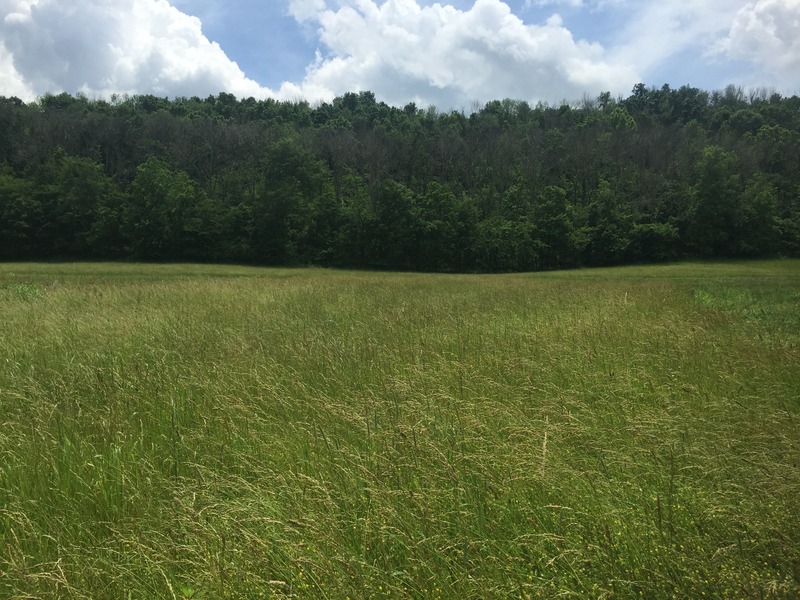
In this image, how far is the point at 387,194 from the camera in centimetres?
5866

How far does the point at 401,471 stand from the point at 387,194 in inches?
2251

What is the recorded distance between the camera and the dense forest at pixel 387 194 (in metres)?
57.4

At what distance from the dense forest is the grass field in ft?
163

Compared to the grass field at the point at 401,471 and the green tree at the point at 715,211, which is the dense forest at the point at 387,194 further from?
the grass field at the point at 401,471

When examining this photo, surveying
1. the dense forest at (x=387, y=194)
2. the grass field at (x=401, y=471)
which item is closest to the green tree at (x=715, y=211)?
the dense forest at (x=387, y=194)

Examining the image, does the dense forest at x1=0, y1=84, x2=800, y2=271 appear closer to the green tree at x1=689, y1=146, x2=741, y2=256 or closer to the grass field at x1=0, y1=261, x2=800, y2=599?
the green tree at x1=689, y1=146, x2=741, y2=256

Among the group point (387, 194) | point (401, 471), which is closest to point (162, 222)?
point (387, 194)

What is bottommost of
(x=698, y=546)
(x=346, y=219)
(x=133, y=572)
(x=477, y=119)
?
(x=133, y=572)

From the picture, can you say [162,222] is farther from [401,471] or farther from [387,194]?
[401,471]

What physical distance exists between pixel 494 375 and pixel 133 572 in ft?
12.4

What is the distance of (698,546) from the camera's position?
238cm

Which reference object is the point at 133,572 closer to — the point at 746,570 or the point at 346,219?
the point at 746,570

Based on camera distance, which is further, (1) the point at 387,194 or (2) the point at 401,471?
(1) the point at 387,194

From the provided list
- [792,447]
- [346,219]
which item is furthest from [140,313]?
[346,219]
